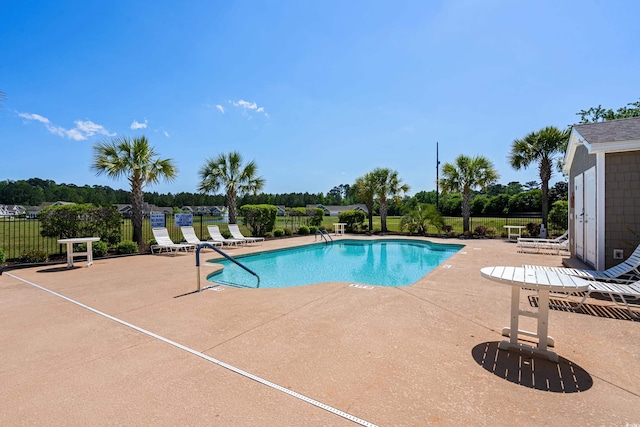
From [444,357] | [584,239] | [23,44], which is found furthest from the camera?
[23,44]

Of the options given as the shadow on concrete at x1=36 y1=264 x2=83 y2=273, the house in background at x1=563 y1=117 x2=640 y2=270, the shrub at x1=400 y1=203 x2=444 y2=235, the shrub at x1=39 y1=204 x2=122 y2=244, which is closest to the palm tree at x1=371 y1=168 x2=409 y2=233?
the shrub at x1=400 y1=203 x2=444 y2=235

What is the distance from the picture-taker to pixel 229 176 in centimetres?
1597

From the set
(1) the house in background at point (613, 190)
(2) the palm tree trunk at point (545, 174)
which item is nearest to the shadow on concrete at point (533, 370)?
(1) the house in background at point (613, 190)

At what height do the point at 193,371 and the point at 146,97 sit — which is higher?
the point at 146,97

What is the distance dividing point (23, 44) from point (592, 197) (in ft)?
52.5

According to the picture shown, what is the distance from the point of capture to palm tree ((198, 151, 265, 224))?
15875 millimetres

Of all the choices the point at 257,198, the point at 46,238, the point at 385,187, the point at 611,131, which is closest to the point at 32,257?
the point at 46,238

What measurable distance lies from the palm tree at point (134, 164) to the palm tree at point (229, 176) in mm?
3288

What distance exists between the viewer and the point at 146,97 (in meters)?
12.3

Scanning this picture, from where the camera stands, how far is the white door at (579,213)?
26.5 ft

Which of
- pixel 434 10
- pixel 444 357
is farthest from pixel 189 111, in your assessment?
pixel 444 357

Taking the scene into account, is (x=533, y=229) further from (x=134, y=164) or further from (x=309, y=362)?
(x=134, y=164)

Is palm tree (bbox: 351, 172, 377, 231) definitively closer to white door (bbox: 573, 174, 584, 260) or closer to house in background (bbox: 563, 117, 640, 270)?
white door (bbox: 573, 174, 584, 260)

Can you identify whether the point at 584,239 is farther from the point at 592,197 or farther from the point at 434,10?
the point at 434,10
